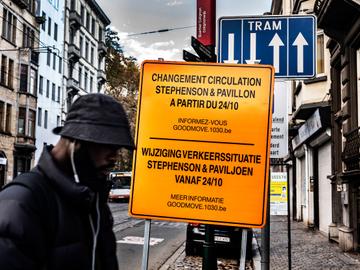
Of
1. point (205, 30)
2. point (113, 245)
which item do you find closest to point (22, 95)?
point (205, 30)

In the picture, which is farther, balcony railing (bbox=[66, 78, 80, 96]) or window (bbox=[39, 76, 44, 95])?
balcony railing (bbox=[66, 78, 80, 96])

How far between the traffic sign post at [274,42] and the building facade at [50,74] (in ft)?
135

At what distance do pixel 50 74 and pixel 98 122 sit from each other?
50972 mm

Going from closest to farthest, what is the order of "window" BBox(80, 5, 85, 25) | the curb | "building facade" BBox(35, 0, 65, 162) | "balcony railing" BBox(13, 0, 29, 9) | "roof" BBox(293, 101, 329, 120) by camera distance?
the curb, "roof" BBox(293, 101, 329, 120), "balcony railing" BBox(13, 0, 29, 9), "building facade" BBox(35, 0, 65, 162), "window" BBox(80, 5, 85, 25)

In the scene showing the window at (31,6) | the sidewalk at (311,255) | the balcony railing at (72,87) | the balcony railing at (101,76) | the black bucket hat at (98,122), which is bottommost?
the sidewalk at (311,255)

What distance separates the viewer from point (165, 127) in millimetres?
5012

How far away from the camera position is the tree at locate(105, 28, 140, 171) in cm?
5941

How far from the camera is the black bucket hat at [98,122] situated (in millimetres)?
2156

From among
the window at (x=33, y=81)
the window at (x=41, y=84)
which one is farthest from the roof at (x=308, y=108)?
the window at (x=41, y=84)

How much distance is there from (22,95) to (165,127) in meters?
40.1

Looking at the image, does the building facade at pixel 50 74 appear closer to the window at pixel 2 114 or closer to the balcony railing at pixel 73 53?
the balcony railing at pixel 73 53

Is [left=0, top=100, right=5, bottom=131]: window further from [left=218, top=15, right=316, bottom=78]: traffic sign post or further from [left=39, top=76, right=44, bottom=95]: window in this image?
[left=218, top=15, right=316, bottom=78]: traffic sign post

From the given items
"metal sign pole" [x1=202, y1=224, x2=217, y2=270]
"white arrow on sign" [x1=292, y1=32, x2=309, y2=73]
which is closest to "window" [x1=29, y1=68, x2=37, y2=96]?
"white arrow on sign" [x1=292, y1=32, x2=309, y2=73]

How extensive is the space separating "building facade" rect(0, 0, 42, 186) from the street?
20.7 meters
